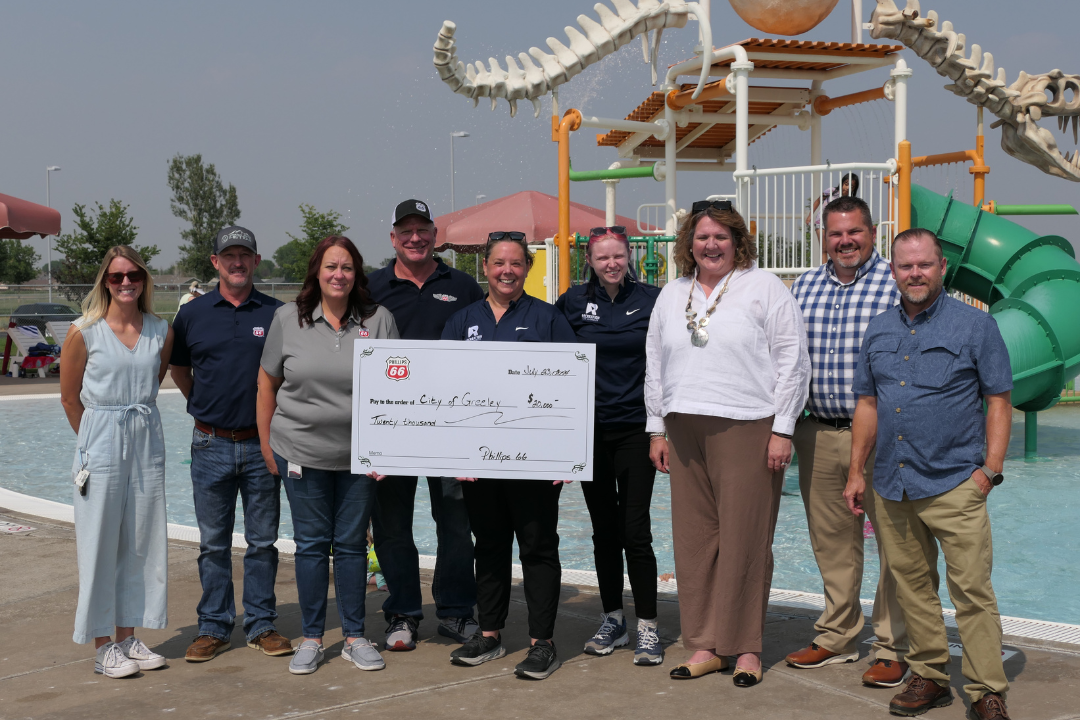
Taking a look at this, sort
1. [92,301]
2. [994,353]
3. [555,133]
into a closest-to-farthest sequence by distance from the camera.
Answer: [994,353] → [92,301] → [555,133]

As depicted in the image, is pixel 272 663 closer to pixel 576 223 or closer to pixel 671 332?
Result: pixel 671 332

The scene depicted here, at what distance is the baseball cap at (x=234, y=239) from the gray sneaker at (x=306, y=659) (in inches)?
69.1

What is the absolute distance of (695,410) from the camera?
154 inches

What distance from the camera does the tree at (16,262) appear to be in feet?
145

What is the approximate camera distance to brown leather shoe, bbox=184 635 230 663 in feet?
13.9

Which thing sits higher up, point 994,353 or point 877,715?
point 994,353

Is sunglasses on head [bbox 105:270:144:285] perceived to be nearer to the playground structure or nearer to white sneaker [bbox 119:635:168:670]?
white sneaker [bbox 119:635:168:670]

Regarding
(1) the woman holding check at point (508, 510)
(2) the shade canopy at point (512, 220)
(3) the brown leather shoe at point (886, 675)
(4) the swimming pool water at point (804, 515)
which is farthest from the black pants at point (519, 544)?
(2) the shade canopy at point (512, 220)

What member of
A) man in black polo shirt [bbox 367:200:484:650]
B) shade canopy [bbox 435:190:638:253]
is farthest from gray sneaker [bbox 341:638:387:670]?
shade canopy [bbox 435:190:638:253]

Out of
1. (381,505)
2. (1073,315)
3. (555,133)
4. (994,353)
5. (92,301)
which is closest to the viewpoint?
(994,353)

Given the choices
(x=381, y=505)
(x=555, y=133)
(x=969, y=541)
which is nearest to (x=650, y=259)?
(x=555, y=133)

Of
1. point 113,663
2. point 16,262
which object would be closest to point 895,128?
point 113,663

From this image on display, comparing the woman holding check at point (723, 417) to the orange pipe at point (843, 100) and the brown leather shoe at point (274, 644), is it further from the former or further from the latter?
the orange pipe at point (843, 100)

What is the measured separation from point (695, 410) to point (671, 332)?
341 millimetres
